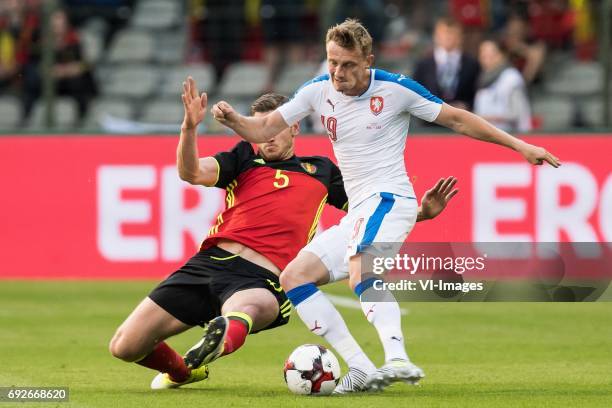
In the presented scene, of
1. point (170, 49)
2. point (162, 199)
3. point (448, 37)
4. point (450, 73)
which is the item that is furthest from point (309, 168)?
point (170, 49)

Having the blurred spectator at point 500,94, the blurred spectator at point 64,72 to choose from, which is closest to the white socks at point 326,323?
the blurred spectator at point 500,94

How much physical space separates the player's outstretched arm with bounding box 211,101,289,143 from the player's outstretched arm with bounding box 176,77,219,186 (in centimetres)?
12

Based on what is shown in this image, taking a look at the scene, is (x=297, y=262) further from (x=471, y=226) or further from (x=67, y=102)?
(x=67, y=102)

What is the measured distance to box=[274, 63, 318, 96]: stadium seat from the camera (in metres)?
15.9

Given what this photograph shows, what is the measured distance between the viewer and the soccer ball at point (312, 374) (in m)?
7.36

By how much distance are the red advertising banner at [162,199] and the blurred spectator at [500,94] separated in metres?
0.78

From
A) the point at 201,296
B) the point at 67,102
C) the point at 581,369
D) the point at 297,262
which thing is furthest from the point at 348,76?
the point at 67,102

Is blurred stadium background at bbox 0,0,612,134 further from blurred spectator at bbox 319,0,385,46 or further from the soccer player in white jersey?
the soccer player in white jersey

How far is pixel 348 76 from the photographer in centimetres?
727

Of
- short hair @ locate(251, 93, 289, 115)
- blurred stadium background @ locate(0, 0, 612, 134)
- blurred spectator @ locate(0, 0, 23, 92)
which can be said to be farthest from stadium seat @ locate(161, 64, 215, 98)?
short hair @ locate(251, 93, 289, 115)

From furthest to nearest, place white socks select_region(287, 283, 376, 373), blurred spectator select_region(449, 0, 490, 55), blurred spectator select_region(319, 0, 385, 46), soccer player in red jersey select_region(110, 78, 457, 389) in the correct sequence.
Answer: blurred spectator select_region(449, 0, 490, 55), blurred spectator select_region(319, 0, 385, 46), soccer player in red jersey select_region(110, 78, 457, 389), white socks select_region(287, 283, 376, 373)

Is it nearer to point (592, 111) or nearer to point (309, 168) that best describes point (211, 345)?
point (309, 168)

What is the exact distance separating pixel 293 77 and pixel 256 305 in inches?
346

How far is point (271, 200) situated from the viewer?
8008 millimetres
